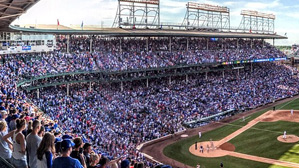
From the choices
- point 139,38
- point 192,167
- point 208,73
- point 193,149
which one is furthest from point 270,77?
point 192,167

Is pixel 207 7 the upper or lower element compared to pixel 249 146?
upper

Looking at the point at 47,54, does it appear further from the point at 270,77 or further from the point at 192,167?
the point at 270,77

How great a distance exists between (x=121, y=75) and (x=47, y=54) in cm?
1009

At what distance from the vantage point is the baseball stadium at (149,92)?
80.0 feet

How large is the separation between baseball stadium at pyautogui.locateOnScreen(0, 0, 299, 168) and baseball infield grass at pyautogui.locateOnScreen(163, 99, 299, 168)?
3.5 inches

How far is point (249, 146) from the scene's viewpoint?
27469mm

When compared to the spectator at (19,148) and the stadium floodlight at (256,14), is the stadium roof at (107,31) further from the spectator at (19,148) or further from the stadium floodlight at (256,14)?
the spectator at (19,148)

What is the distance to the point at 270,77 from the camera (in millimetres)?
56094

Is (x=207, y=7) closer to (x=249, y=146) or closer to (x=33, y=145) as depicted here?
(x=249, y=146)

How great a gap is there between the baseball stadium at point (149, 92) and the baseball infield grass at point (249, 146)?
90 millimetres

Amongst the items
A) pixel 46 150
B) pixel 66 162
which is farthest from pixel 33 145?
pixel 66 162

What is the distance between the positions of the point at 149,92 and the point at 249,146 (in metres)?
15.3

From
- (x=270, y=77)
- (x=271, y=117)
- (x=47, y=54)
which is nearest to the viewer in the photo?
(x=47, y=54)

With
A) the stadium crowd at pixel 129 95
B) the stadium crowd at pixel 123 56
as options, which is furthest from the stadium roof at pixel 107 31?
the stadium crowd at pixel 129 95
